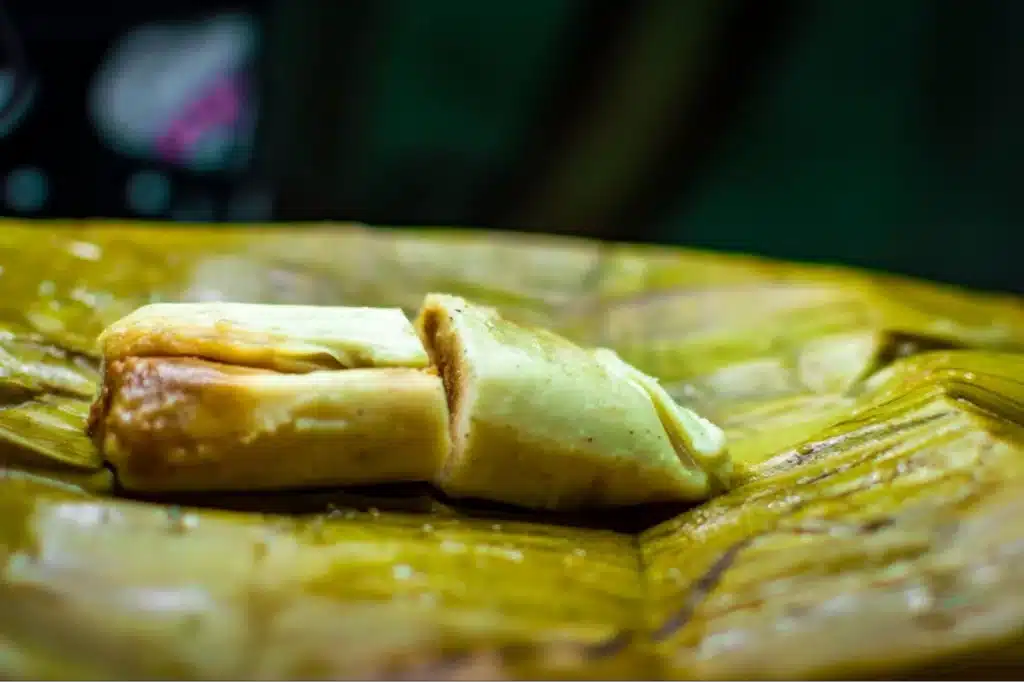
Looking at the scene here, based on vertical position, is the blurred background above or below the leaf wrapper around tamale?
above

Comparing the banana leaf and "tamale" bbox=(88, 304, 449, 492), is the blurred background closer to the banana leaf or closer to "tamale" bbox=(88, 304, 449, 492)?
the banana leaf

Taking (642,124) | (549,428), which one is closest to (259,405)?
(549,428)

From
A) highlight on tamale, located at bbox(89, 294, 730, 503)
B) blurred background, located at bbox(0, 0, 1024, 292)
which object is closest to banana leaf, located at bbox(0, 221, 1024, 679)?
highlight on tamale, located at bbox(89, 294, 730, 503)

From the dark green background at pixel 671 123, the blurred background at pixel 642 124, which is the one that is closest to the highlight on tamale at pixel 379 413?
the blurred background at pixel 642 124

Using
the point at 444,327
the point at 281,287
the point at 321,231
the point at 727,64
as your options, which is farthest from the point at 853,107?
the point at 444,327

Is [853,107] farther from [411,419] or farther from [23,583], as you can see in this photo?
[23,583]

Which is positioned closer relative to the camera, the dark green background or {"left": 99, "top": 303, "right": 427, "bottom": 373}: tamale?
{"left": 99, "top": 303, "right": 427, "bottom": 373}: tamale

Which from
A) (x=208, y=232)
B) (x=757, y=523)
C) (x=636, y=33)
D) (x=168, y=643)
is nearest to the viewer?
(x=168, y=643)
